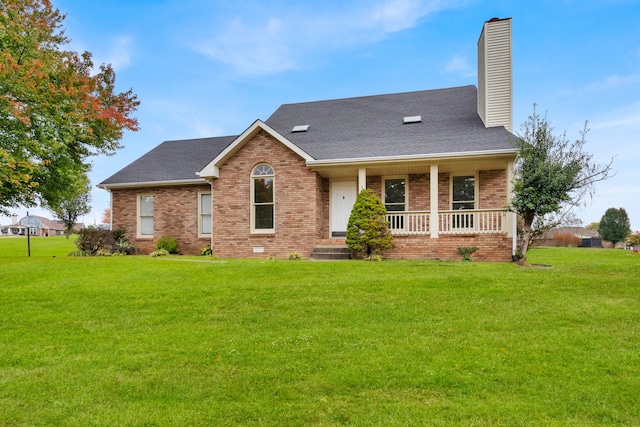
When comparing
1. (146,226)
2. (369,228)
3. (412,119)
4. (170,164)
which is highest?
(412,119)

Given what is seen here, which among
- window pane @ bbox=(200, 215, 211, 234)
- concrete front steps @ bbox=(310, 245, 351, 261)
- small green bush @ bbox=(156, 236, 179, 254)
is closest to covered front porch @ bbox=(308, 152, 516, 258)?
Result: concrete front steps @ bbox=(310, 245, 351, 261)

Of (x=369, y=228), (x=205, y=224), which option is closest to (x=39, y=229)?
(x=205, y=224)

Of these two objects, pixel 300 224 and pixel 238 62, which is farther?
pixel 238 62

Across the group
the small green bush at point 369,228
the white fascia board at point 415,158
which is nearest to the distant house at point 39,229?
the white fascia board at point 415,158

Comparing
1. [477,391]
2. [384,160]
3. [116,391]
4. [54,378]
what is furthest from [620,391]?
[384,160]

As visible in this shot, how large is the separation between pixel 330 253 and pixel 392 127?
6.11m

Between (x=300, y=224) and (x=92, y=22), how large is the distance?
1244 cm

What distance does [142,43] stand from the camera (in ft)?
54.4

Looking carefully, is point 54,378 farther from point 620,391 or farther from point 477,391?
point 620,391

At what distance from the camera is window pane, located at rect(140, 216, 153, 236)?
1608cm

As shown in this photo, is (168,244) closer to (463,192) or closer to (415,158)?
(415,158)

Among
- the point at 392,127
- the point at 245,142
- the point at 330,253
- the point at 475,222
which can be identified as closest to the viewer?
the point at 475,222

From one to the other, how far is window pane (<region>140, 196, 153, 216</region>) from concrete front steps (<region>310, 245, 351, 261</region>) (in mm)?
8212

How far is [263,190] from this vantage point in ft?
43.9
